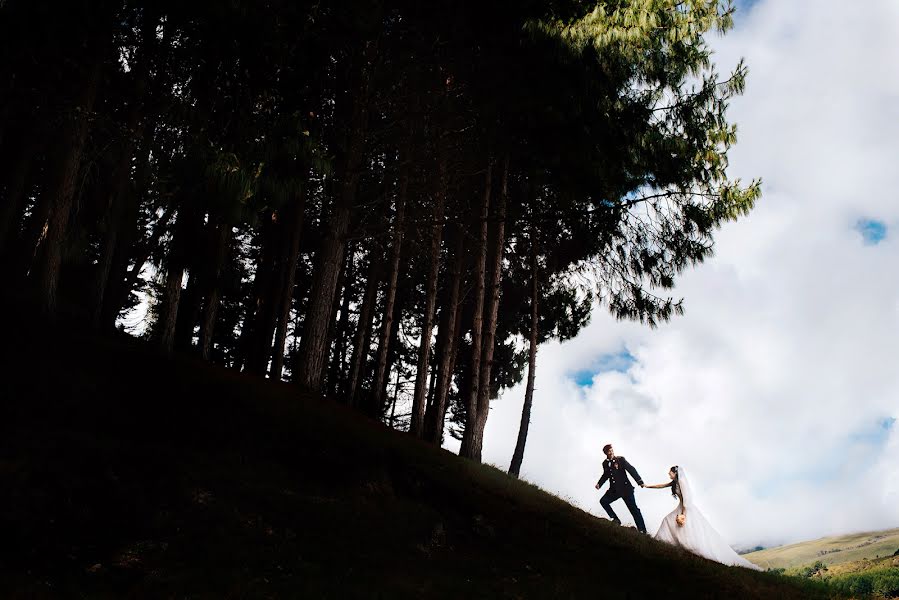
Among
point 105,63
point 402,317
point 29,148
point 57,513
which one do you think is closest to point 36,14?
point 105,63

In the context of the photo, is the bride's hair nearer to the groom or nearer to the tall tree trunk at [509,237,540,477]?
the groom

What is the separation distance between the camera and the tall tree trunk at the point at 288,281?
48.2 feet

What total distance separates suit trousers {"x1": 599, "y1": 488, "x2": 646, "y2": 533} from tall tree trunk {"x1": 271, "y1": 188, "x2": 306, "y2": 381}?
7.96m

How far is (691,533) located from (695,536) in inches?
3.5

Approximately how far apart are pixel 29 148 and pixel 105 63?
4796 mm

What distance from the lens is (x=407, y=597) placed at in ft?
19.7

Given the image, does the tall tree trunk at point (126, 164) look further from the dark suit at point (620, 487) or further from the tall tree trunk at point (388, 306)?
the dark suit at point (620, 487)

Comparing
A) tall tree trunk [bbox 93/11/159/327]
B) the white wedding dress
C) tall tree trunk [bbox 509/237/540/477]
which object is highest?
tall tree trunk [bbox 93/11/159/327]

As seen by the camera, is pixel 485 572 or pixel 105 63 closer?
pixel 485 572

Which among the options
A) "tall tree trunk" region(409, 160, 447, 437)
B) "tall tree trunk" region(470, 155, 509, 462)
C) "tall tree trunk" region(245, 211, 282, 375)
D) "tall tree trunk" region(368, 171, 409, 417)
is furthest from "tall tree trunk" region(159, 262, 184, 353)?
"tall tree trunk" region(470, 155, 509, 462)

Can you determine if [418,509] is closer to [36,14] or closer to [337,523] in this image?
[337,523]

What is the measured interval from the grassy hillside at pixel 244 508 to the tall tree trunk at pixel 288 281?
3116mm

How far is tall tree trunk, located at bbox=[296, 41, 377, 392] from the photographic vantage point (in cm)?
1203

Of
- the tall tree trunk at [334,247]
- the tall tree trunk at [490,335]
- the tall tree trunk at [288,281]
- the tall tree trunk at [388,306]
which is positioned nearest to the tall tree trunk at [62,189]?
the tall tree trunk at [334,247]
